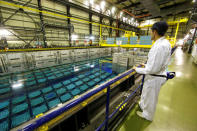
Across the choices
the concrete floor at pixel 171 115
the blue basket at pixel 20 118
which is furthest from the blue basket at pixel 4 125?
the concrete floor at pixel 171 115

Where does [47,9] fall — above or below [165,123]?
above

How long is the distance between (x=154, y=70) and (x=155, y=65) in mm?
77

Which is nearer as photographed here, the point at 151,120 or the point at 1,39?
the point at 151,120

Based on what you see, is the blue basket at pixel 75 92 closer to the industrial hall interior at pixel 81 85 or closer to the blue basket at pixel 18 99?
the industrial hall interior at pixel 81 85

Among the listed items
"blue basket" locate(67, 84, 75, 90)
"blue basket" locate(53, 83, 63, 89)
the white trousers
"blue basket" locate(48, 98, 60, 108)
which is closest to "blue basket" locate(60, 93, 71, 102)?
"blue basket" locate(48, 98, 60, 108)

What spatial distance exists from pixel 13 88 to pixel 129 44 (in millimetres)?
7773

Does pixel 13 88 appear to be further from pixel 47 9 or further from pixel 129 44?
pixel 47 9

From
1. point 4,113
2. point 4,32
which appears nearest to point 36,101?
point 4,113

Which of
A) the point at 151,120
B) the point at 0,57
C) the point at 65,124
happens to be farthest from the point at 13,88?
the point at 151,120

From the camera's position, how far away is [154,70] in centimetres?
120

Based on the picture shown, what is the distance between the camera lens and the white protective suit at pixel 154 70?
3.80 ft

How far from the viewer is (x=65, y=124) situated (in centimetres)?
127

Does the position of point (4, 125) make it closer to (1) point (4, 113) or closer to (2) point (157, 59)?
(1) point (4, 113)

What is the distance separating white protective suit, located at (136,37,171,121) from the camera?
1.16 metres
